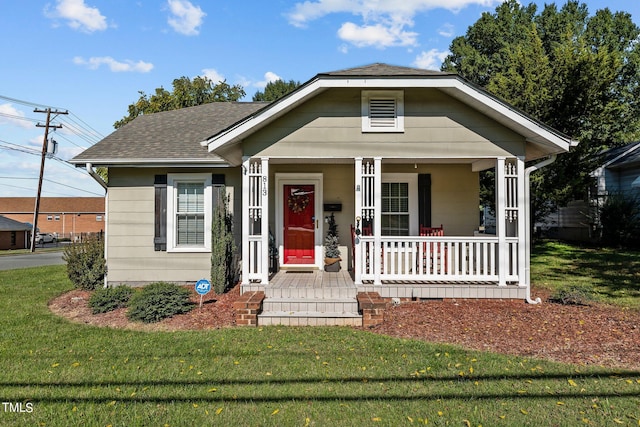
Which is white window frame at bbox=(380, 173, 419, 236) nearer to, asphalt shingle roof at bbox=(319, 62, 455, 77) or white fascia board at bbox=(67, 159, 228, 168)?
asphalt shingle roof at bbox=(319, 62, 455, 77)

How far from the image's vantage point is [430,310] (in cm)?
643

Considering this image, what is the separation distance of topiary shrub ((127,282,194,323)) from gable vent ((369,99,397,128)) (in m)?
4.71

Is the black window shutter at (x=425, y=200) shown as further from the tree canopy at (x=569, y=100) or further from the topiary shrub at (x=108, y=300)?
the tree canopy at (x=569, y=100)

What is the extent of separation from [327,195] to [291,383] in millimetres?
5685

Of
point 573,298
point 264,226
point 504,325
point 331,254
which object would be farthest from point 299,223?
point 573,298

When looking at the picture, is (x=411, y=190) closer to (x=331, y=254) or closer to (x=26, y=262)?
(x=331, y=254)

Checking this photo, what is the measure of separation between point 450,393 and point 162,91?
72.4ft

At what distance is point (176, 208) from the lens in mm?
8930

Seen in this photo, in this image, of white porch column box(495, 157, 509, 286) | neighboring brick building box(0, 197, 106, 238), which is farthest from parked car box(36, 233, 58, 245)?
white porch column box(495, 157, 509, 286)

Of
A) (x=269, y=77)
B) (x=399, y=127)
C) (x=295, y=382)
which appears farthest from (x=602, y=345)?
(x=269, y=77)

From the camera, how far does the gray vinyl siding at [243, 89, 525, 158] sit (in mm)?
7180

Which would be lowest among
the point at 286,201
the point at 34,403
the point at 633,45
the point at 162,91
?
the point at 34,403

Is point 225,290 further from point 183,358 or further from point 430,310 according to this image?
point 430,310

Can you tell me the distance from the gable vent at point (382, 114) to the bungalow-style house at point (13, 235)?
3936 cm
